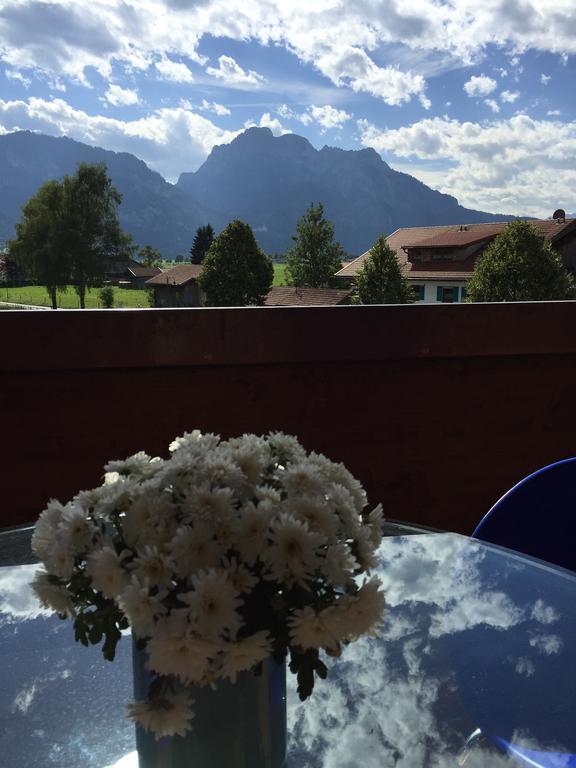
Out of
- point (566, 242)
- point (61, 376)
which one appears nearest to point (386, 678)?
point (61, 376)

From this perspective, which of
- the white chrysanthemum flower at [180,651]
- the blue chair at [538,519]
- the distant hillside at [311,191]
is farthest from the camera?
the distant hillside at [311,191]

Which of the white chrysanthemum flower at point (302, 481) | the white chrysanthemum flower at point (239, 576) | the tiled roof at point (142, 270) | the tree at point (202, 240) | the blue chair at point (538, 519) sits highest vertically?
the tree at point (202, 240)

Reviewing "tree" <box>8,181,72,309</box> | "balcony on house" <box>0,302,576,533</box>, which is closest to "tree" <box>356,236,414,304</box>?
"tree" <box>8,181,72,309</box>

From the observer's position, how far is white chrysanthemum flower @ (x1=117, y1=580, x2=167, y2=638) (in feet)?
1.44

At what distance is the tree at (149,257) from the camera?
3314 cm

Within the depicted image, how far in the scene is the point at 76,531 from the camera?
497 millimetres

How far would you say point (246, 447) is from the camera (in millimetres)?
563

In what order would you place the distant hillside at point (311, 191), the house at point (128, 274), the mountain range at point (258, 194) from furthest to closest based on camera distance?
the distant hillside at point (311, 191)
the mountain range at point (258, 194)
the house at point (128, 274)

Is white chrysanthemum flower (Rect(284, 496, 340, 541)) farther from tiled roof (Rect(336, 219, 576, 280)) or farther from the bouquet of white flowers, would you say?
tiled roof (Rect(336, 219, 576, 280))

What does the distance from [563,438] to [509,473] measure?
0.19 metres

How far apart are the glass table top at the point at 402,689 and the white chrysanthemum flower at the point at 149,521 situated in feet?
0.63

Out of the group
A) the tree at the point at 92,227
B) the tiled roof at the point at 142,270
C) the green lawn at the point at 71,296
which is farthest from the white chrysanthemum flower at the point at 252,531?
the tiled roof at the point at 142,270

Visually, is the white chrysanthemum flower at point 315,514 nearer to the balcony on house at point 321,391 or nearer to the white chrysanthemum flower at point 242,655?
the white chrysanthemum flower at point 242,655

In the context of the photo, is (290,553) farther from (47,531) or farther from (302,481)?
(47,531)
